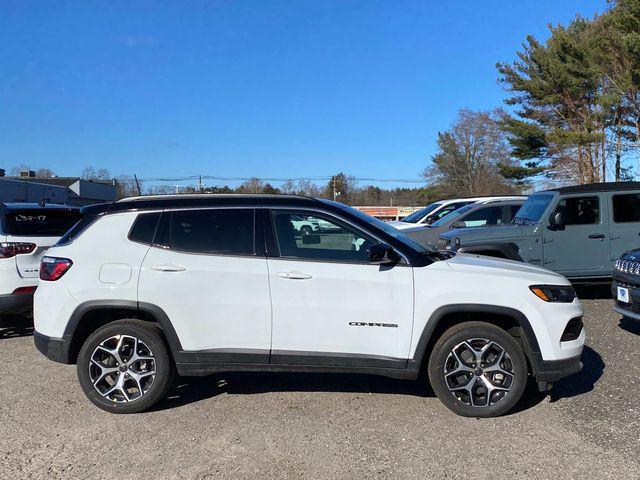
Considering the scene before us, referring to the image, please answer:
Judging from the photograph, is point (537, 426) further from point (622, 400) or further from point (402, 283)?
point (402, 283)

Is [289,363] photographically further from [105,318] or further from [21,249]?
[21,249]

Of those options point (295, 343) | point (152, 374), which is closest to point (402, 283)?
point (295, 343)

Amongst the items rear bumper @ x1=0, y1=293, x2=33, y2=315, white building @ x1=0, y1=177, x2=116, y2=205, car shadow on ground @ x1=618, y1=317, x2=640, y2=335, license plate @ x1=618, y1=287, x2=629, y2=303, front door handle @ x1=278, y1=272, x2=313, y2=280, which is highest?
white building @ x1=0, y1=177, x2=116, y2=205

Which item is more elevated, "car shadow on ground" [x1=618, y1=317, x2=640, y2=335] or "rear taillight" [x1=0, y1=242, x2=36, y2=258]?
"rear taillight" [x1=0, y1=242, x2=36, y2=258]

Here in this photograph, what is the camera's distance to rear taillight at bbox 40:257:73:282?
4219 mm

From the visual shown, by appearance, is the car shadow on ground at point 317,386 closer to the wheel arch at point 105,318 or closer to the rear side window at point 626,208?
the wheel arch at point 105,318

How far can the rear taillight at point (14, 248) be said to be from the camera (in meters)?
5.98

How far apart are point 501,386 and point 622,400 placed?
1255 mm

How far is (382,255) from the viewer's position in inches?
156

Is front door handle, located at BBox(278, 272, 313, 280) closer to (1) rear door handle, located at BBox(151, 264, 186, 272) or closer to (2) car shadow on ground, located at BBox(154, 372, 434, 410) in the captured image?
(1) rear door handle, located at BBox(151, 264, 186, 272)

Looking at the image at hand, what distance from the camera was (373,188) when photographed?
317 ft

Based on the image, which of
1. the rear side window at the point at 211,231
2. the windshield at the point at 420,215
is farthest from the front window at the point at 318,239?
the windshield at the point at 420,215

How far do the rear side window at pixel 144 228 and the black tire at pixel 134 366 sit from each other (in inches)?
27.8

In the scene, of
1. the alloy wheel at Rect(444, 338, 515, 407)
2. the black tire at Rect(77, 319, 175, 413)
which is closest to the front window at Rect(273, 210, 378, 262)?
the alloy wheel at Rect(444, 338, 515, 407)
